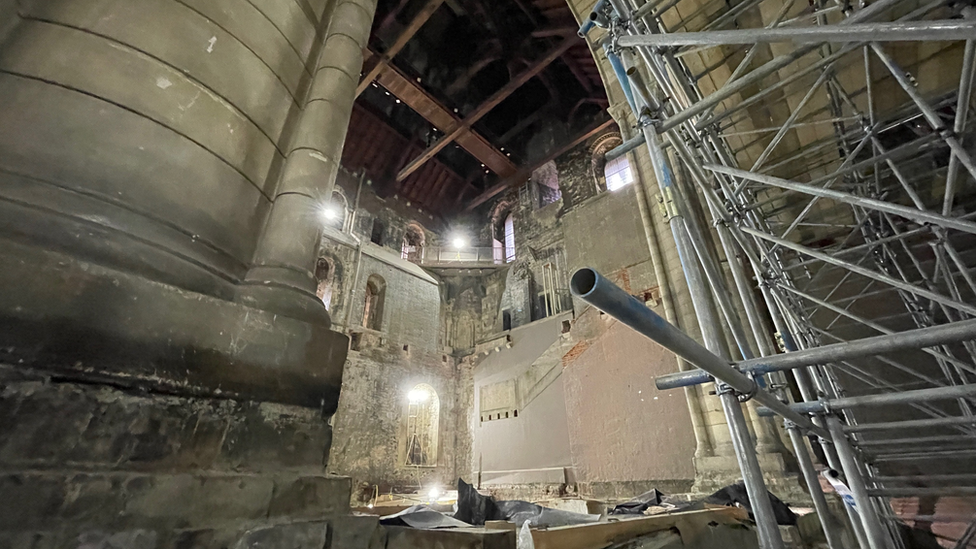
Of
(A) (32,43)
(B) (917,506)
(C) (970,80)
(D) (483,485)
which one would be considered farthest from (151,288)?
(D) (483,485)

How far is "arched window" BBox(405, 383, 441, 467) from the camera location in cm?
1384

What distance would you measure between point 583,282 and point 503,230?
58.6 feet

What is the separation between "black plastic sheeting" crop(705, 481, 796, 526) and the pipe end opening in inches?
183

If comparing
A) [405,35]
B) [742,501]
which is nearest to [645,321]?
[742,501]

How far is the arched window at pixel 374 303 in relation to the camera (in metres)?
14.5

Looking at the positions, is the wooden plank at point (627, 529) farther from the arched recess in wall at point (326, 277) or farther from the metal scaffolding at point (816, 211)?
Answer: the arched recess in wall at point (326, 277)

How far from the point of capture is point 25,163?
1.59 metres

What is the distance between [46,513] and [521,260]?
602 inches

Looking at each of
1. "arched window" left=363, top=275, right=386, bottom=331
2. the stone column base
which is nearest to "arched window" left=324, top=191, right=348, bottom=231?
"arched window" left=363, top=275, right=386, bottom=331

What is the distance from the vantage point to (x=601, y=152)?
15.6 m

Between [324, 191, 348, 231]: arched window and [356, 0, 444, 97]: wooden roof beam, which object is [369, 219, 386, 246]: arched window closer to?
[324, 191, 348, 231]: arched window

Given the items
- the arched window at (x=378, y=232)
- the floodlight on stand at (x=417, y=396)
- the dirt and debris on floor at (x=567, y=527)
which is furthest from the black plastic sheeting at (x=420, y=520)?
the arched window at (x=378, y=232)

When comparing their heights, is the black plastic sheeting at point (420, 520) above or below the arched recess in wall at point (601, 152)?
below

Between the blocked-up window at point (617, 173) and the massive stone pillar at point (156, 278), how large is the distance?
44.6ft
